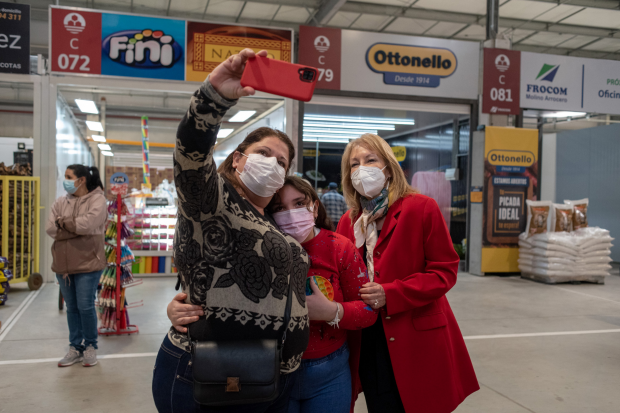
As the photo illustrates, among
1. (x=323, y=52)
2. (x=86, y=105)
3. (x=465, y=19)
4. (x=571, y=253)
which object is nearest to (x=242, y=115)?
(x=323, y=52)

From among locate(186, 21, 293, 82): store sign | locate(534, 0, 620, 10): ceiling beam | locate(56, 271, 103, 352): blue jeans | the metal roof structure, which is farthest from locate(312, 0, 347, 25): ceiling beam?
locate(56, 271, 103, 352): blue jeans

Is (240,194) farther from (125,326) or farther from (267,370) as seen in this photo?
(125,326)

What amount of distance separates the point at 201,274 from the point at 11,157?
43.0 ft

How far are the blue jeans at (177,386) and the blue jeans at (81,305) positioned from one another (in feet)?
9.05

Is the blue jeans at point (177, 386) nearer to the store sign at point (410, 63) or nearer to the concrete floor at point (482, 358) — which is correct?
the concrete floor at point (482, 358)

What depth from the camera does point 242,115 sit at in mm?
9984

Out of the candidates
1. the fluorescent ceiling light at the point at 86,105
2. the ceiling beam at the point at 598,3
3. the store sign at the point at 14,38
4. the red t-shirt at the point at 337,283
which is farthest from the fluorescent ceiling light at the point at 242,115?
the red t-shirt at the point at 337,283

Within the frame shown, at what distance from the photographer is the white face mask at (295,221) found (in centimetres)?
133

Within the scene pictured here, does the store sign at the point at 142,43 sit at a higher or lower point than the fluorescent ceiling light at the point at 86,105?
higher

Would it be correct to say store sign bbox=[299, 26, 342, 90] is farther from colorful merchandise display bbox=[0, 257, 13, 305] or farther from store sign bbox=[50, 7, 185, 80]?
colorful merchandise display bbox=[0, 257, 13, 305]

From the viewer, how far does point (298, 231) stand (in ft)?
4.42

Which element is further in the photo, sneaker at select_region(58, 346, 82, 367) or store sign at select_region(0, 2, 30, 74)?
store sign at select_region(0, 2, 30, 74)

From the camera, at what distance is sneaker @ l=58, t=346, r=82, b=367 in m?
3.62

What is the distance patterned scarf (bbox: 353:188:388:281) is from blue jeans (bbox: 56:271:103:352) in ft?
8.64
